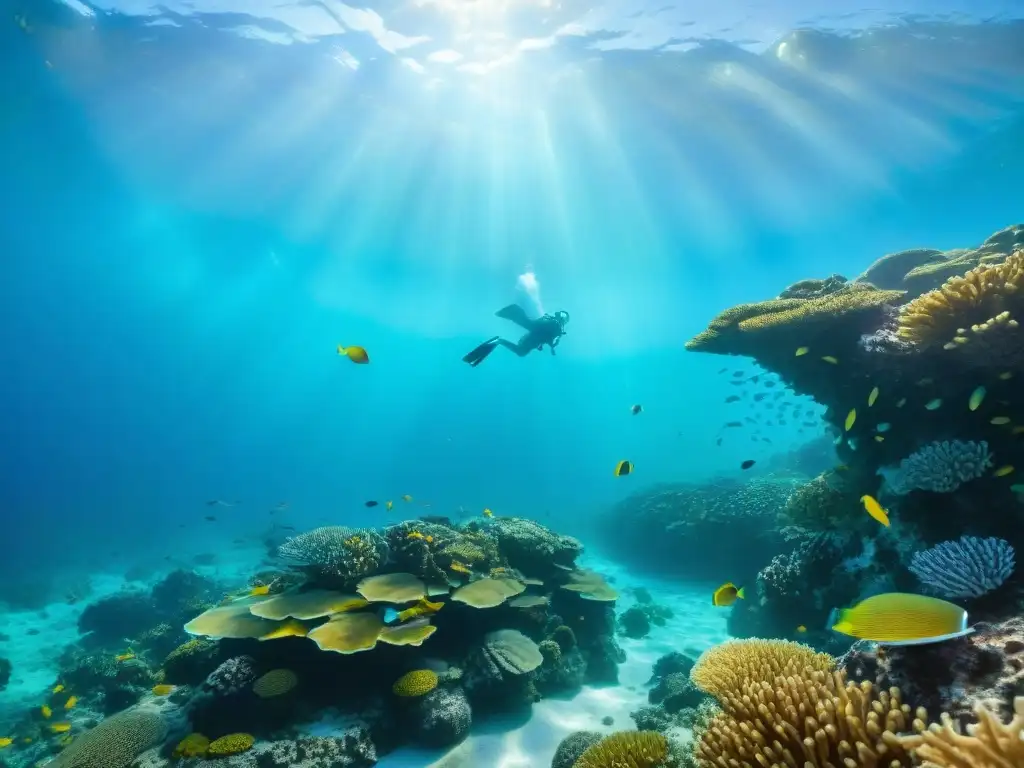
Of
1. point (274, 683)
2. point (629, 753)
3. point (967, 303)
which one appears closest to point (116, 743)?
point (274, 683)

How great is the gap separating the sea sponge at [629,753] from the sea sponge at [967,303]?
18.8 ft

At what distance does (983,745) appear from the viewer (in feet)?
6.27

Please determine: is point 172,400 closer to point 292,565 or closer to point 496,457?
point 496,457

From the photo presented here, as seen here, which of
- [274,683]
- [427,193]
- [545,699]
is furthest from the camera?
[427,193]

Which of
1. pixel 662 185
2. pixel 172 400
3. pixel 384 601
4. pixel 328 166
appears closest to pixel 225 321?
pixel 172 400

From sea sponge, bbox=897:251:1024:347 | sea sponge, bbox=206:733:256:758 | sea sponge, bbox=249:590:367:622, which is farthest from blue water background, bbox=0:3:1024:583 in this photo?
sea sponge, bbox=206:733:256:758

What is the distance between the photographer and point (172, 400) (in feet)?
373

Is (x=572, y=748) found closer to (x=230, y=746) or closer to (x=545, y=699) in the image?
(x=545, y=699)

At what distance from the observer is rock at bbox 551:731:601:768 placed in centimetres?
592

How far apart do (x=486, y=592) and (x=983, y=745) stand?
248 inches

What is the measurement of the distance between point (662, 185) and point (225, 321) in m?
75.2

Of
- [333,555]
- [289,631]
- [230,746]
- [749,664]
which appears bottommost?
[749,664]

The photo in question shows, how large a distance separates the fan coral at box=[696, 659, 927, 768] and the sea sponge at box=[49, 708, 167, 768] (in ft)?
22.7

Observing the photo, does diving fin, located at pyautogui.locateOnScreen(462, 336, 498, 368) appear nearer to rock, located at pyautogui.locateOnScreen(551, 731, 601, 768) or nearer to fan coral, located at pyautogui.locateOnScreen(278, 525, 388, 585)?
fan coral, located at pyautogui.locateOnScreen(278, 525, 388, 585)
